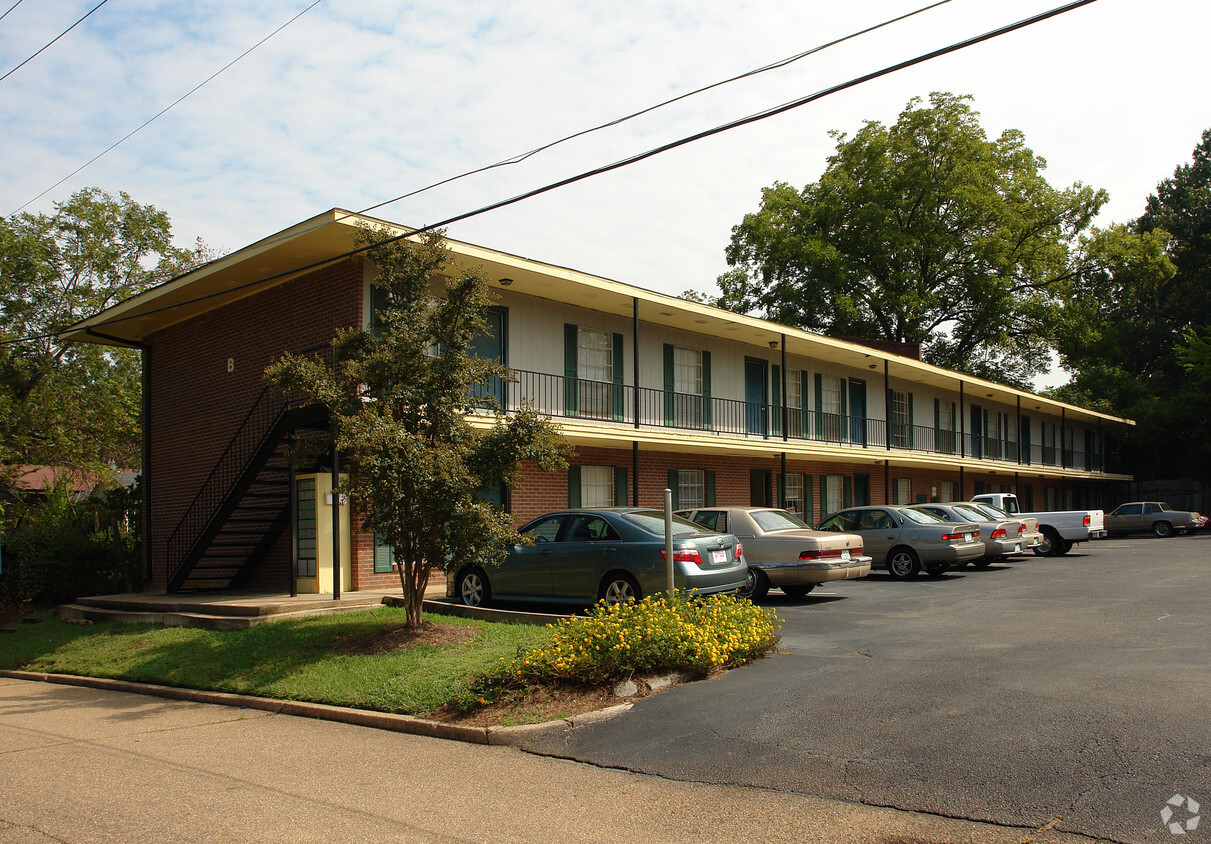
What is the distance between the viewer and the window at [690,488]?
899 inches

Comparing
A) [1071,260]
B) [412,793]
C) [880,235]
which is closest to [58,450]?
[412,793]

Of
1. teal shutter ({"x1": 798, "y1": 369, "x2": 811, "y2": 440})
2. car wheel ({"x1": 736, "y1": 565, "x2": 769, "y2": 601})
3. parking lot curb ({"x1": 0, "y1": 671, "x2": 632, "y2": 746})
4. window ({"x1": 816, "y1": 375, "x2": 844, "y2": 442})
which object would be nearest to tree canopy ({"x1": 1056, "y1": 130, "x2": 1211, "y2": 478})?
window ({"x1": 816, "y1": 375, "x2": 844, "y2": 442})

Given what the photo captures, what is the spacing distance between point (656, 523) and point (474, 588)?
3.02 meters

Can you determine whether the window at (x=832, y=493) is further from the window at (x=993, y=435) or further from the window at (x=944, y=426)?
the window at (x=993, y=435)

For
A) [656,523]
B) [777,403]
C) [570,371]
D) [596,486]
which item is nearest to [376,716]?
[656,523]

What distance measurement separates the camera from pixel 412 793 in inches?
246

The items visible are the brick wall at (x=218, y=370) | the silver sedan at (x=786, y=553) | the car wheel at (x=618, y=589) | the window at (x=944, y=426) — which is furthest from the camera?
the window at (x=944, y=426)

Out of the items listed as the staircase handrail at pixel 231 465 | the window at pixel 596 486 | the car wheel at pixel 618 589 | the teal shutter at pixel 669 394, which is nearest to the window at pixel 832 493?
the teal shutter at pixel 669 394

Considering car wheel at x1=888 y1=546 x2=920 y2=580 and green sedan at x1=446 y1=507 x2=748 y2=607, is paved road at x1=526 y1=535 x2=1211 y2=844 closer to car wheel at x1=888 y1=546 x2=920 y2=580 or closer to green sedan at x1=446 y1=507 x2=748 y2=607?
green sedan at x1=446 y1=507 x2=748 y2=607

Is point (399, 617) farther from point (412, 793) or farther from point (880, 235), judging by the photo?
point (880, 235)

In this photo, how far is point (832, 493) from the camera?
2864 cm
